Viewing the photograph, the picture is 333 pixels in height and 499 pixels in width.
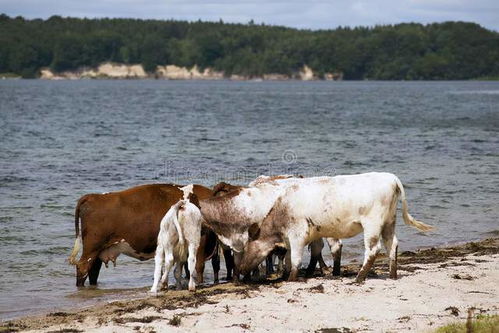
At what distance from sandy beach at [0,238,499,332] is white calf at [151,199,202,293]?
35 cm

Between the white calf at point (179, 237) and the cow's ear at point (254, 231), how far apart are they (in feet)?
2.56

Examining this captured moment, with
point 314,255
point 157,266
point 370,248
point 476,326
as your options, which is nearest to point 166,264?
point 157,266

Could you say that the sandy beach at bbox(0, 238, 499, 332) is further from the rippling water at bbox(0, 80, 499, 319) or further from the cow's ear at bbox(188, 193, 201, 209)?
the rippling water at bbox(0, 80, 499, 319)

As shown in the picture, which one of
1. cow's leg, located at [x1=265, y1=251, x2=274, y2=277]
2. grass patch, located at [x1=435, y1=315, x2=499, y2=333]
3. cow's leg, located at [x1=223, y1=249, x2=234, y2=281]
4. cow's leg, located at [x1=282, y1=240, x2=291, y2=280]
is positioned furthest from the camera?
cow's leg, located at [x1=265, y1=251, x2=274, y2=277]

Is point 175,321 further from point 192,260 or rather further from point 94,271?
point 94,271

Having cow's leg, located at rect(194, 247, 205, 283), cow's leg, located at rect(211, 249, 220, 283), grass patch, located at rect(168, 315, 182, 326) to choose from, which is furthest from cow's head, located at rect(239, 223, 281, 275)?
grass patch, located at rect(168, 315, 182, 326)

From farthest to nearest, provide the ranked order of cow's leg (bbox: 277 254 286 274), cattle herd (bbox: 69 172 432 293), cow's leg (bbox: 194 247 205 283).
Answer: cow's leg (bbox: 277 254 286 274) < cow's leg (bbox: 194 247 205 283) < cattle herd (bbox: 69 172 432 293)

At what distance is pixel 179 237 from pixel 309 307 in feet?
8.71

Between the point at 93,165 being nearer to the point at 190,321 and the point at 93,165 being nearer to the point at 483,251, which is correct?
the point at 483,251

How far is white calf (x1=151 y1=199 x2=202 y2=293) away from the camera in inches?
553

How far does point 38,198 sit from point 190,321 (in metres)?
14.3

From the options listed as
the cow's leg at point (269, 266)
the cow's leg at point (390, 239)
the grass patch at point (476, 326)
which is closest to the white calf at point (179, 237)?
the cow's leg at point (269, 266)

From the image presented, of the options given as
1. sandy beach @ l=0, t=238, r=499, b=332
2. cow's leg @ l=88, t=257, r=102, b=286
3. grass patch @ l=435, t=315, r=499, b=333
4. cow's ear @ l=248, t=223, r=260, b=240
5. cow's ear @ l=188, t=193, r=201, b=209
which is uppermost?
cow's ear @ l=188, t=193, r=201, b=209

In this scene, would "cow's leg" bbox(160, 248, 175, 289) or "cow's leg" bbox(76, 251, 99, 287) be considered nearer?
"cow's leg" bbox(160, 248, 175, 289)
